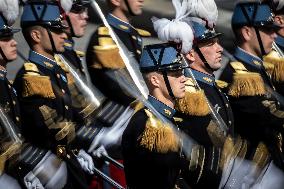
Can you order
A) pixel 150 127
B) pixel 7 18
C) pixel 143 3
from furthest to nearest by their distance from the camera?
pixel 143 3 → pixel 7 18 → pixel 150 127

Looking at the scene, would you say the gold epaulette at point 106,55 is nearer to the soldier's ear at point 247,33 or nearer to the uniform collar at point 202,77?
the uniform collar at point 202,77

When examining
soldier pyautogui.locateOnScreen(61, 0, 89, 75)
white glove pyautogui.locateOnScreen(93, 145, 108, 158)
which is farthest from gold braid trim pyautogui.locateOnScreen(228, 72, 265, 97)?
soldier pyautogui.locateOnScreen(61, 0, 89, 75)

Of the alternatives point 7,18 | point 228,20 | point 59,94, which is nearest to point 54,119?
point 59,94

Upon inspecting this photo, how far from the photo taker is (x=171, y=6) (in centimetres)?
888

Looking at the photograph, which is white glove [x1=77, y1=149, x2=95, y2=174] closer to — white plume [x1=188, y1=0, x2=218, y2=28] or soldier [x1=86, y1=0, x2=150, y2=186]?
soldier [x1=86, y1=0, x2=150, y2=186]

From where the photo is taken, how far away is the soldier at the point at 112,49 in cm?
827

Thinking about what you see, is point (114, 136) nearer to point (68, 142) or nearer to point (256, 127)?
point (68, 142)

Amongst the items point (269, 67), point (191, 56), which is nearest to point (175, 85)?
point (191, 56)

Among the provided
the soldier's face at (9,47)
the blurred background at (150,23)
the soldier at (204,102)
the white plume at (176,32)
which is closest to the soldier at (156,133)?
the white plume at (176,32)

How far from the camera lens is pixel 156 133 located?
709 cm

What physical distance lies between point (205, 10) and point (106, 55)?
0.89m

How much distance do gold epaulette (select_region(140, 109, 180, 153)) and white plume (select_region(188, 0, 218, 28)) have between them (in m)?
1.41

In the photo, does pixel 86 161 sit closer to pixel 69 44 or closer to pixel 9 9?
pixel 69 44

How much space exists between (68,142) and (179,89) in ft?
3.93
